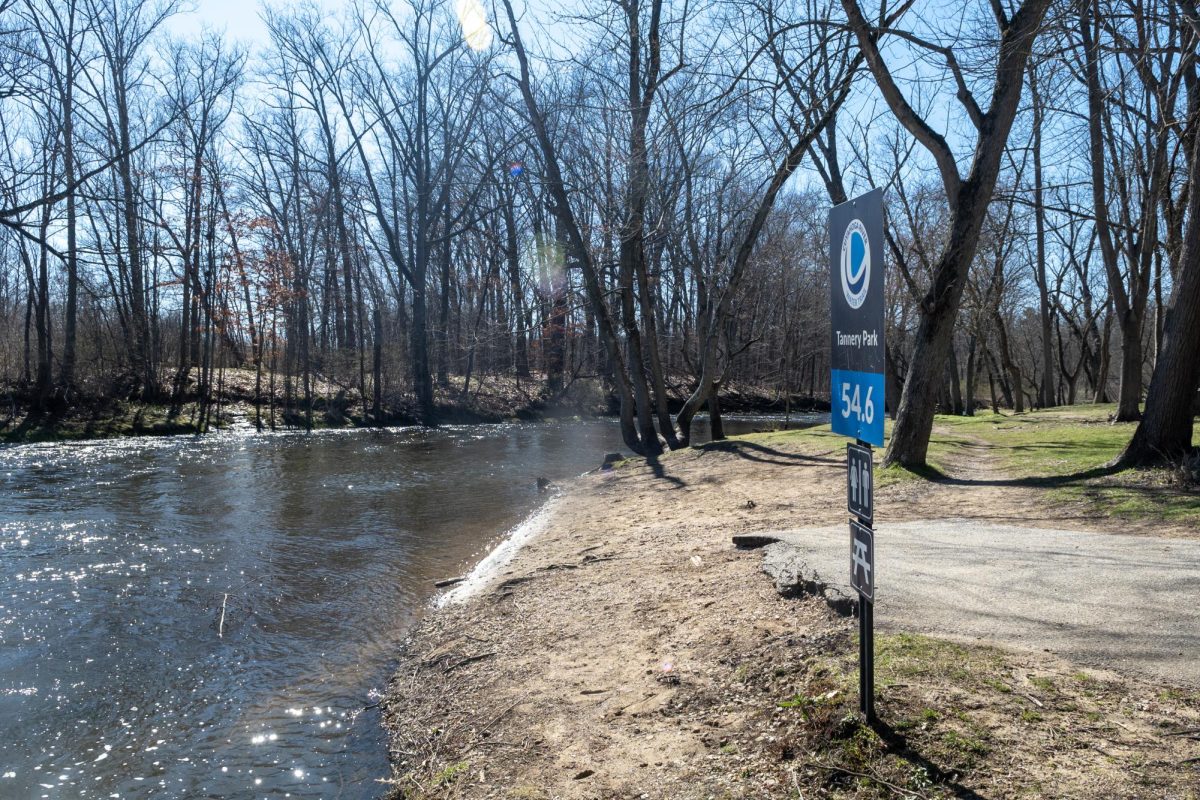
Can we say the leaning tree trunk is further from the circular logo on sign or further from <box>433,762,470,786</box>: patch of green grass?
<box>433,762,470,786</box>: patch of green grass

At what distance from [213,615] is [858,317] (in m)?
6.10

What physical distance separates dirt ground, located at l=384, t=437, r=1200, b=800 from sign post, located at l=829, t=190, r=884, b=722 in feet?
1.07

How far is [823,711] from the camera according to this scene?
11.2ft

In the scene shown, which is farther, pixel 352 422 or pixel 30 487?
pixel 352 422

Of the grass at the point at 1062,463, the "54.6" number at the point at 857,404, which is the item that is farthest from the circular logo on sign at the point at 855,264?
the grass at the point at 1062,463

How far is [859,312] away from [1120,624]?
244cm

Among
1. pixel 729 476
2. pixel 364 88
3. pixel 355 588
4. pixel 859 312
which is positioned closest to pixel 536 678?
pixel 859 312

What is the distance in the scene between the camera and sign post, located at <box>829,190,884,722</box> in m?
2.93

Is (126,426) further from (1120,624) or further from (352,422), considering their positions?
(1120,624)

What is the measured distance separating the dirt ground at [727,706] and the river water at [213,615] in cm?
54

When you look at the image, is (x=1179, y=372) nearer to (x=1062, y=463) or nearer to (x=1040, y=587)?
(x=1062, y=463)

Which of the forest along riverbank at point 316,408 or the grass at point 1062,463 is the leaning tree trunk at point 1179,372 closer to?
the grass at point 1062,463

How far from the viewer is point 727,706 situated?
380 cm

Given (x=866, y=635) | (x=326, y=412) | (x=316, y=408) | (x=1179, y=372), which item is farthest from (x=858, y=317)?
(x=316, y=408)
